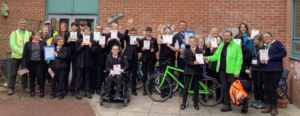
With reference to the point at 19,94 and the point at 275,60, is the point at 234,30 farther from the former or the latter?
the point at 19,94

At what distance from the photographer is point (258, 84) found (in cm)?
582

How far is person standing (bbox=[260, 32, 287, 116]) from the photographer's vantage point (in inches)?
208

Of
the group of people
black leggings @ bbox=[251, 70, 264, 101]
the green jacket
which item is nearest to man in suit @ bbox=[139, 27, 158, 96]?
the group of people

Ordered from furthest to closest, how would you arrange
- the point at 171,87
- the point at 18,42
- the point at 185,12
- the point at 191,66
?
the point at 185,12 → the point at 18,42 → the point at 171,87 → the point at 191,66

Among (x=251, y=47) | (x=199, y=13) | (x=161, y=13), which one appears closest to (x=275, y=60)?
(x=251, y=47)

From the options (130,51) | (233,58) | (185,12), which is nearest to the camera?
(233,58)

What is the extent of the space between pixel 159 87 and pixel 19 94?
4.04 meters

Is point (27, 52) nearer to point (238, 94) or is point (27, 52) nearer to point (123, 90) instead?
point (123, 90)

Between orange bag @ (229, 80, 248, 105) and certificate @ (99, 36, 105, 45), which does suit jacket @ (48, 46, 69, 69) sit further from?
orange bag @ (229, 80, 248, 105)

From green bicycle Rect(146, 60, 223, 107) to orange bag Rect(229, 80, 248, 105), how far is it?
557mm

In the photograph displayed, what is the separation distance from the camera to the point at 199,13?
816 cm

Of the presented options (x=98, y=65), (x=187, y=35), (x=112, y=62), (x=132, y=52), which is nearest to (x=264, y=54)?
(x=187, y=35)

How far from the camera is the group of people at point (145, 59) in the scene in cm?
541

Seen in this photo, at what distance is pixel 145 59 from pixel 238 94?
264 centimetres
